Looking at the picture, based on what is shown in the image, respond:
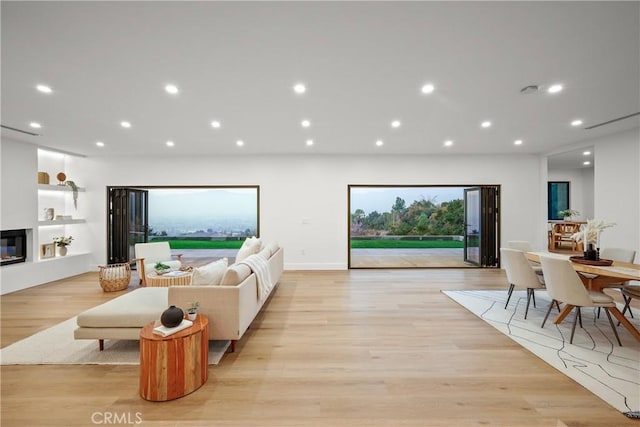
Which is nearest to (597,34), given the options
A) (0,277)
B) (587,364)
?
(587,364)

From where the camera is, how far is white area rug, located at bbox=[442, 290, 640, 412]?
207 centimetres

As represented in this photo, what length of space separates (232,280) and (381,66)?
237cm

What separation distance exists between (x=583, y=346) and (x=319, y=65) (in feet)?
11.8

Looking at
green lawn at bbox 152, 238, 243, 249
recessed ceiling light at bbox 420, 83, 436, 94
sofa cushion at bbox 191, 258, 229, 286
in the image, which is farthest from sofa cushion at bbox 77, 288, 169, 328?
green lawn at bbox 152, 238, 243, 249

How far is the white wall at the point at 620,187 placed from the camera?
14.9ft

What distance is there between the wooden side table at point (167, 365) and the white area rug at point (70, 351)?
43 centimetres

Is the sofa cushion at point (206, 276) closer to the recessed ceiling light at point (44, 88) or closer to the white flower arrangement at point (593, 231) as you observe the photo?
the recessed ceiling light at point (44, 88)

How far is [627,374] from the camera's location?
2.23m

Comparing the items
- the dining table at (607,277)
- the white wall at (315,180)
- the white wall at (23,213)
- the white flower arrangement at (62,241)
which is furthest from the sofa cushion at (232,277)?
the white flower arrangement at (62,241)

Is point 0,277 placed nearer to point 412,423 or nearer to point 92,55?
point 92,55

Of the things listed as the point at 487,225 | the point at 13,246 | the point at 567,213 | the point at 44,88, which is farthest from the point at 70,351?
the point at 567,213

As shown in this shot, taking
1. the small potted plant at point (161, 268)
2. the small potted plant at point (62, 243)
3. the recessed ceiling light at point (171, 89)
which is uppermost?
the recessed ceiling light at point (171, 89)

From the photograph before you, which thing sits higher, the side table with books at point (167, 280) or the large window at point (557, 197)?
the large window at point (557, 197)

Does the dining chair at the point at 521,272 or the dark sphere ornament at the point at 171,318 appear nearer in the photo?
the dark sphere ornament at the point at 171,318
